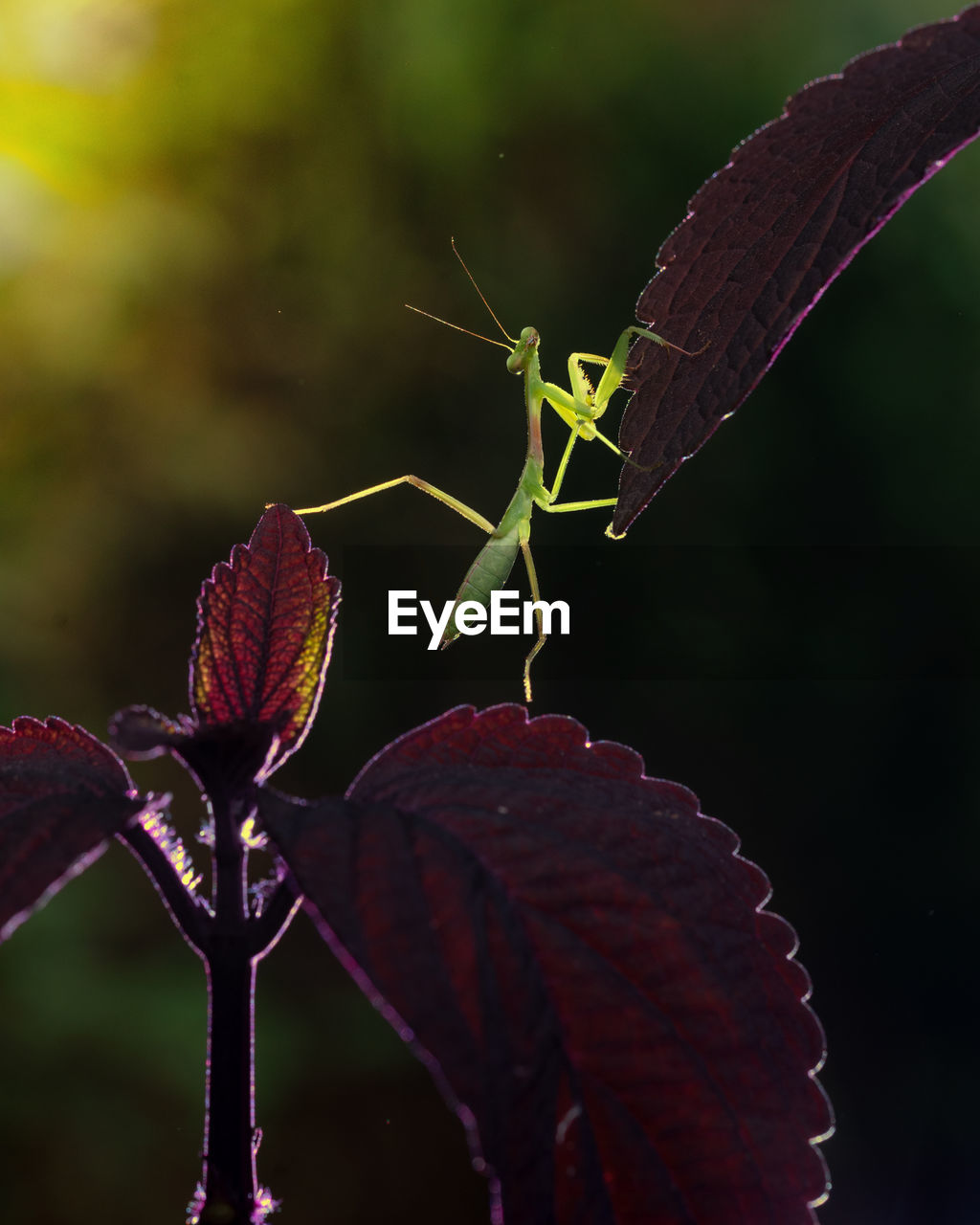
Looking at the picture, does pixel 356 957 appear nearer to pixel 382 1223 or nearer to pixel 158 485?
pixel 382 1223

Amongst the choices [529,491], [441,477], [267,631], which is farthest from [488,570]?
[267,631]

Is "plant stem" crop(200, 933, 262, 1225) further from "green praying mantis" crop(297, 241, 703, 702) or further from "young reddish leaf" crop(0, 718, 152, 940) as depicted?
"green praying mantis" crop(297, 241, 703, 702)

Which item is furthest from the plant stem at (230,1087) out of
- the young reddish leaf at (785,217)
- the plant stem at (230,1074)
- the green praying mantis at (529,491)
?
the green praying mantis at (529,491)

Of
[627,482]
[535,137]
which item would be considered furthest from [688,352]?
[535,137]

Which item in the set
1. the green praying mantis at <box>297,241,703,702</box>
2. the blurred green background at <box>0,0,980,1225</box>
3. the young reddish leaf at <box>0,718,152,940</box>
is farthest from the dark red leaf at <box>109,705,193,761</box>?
the blurred green background at <box>0,0,980,1225</box>

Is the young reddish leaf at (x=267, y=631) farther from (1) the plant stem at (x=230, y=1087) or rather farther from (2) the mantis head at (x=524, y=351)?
(2) the mantis head at (x=524, y=351)

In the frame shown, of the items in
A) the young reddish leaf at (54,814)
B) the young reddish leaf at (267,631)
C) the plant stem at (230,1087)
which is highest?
the young reddish leaf at (267,631)
